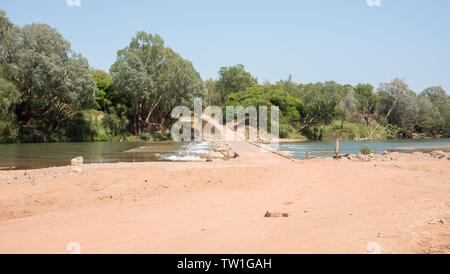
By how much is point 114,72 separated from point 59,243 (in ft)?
126

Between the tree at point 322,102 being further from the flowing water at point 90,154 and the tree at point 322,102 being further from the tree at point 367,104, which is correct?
the flowing water at point 90,154

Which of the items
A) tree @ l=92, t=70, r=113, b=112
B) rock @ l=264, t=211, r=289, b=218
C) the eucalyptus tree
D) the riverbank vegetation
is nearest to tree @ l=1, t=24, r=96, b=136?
the riverbank vegetation

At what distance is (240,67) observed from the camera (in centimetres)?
8500

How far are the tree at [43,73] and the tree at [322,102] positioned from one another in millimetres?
33359

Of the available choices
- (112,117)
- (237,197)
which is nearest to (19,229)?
(237,197)

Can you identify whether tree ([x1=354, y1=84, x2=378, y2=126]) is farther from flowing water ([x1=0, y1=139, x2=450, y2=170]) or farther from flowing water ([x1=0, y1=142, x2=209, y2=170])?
flowing water ([x1=0, y1=142, x2=209, y2=170])

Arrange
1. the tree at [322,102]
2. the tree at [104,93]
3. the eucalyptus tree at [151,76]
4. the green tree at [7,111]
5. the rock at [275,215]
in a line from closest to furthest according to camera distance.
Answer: the rock at [275,215], the green tree at [7,111], the eucalyptus tree at [151,76], the tree at [104,93], the tree at [322,102]

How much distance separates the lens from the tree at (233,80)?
83250mm

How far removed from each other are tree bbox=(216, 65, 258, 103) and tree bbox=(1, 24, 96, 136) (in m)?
50.1

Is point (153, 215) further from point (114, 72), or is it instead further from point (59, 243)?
point (114, 72)

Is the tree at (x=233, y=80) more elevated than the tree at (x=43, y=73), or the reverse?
the tree at (x=233, y=80)

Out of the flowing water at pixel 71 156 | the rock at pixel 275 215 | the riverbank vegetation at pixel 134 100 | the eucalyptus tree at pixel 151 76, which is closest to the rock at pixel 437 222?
the rock at pixel 275 215

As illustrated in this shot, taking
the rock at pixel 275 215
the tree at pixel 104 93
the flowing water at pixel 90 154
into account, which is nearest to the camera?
the rock at pixel 275 215

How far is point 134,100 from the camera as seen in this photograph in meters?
43.6
